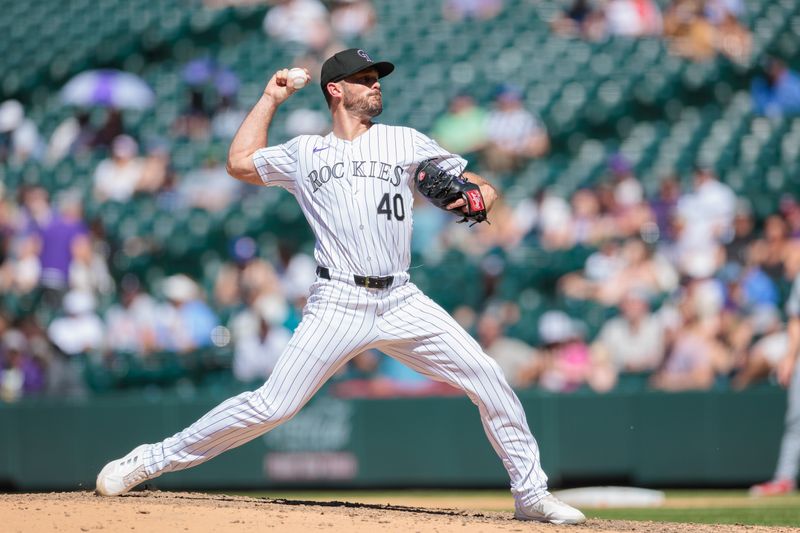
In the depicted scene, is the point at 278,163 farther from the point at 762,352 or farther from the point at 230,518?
the point at 762,352

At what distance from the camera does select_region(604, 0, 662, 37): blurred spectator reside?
40.4 ft

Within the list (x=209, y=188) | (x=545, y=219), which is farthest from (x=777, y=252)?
(x=209, y=188)

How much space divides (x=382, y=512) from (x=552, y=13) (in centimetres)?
858

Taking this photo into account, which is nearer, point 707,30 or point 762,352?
point 762,352

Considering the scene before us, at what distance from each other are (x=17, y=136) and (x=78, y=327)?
3151 mm

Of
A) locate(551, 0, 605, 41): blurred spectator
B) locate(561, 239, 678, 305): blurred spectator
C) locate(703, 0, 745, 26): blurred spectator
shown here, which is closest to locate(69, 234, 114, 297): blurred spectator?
locate(561, 239, 678, 305): blurred spectator

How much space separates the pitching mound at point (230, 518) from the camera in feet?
14.6

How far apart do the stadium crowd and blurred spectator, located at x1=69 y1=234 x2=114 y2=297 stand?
1cm

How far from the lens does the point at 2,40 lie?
13820mm

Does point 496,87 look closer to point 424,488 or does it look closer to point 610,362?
point 610,362

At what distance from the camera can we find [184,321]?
1005 centimetres

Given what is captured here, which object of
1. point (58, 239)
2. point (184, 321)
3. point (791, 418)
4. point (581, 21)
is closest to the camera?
point (791, 418)

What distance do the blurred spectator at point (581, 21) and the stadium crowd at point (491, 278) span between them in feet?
3.04

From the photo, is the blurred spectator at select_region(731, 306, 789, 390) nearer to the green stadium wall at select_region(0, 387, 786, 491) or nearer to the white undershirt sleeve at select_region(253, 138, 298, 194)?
the green stadium wall at select_region(0, 387, 786, 491)
